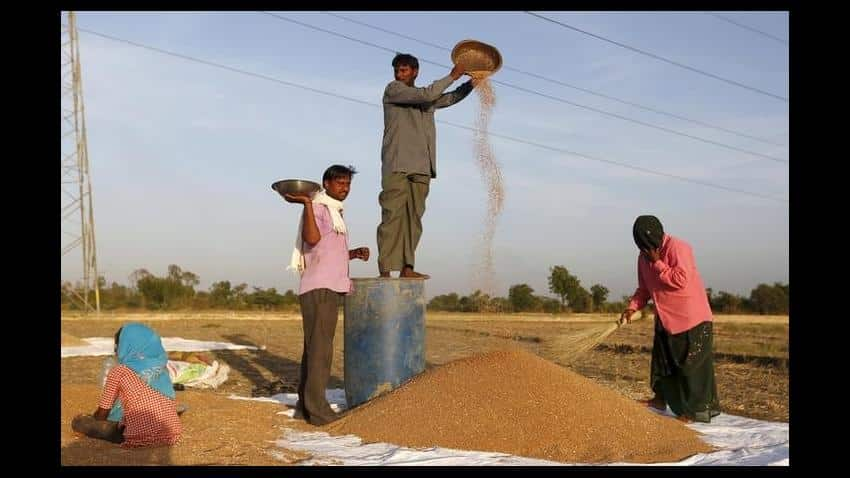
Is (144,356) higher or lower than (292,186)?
lower

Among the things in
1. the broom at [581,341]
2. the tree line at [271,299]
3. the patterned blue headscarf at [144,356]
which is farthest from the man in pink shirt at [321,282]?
the tree line at [271,299]

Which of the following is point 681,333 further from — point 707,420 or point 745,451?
point 745,451

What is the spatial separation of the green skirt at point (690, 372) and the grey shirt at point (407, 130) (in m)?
1.99

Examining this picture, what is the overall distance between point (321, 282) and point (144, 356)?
3.70 feet

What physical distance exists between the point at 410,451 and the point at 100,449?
1.63m

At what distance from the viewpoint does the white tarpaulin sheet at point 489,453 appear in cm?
352

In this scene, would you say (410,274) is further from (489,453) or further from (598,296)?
(598,296)

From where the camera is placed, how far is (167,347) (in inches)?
408

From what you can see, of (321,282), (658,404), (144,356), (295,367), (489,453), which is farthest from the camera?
(295,367)

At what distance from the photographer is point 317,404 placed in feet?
15.5

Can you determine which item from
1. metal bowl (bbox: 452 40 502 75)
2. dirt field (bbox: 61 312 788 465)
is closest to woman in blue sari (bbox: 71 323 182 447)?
dirt field (bbox: 61 312 788 465)

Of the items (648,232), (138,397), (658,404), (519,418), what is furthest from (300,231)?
(658,404)

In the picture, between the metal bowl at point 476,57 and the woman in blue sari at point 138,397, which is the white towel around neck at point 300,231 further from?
the metal bowl at point 476,57

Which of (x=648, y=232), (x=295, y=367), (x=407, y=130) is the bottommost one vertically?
(x=295, y=367)
